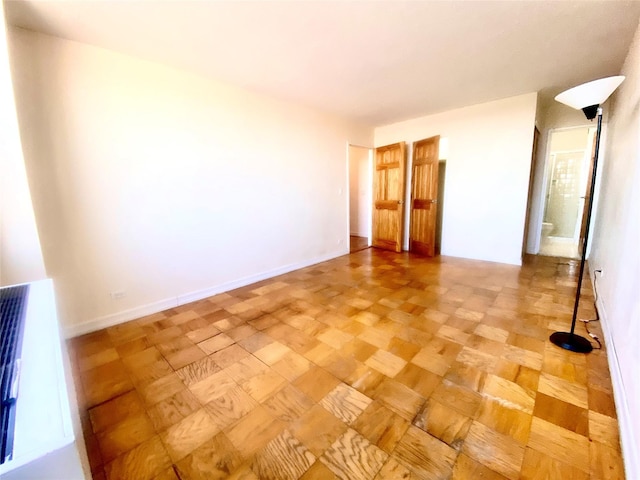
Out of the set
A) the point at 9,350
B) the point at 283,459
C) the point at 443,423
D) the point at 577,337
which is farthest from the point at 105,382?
the point at 577,337

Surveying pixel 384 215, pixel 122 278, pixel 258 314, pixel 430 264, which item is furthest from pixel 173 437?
pixel 384 215

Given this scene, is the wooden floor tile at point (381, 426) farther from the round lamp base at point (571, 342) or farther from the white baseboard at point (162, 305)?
the white baseboard at point (162, 305)

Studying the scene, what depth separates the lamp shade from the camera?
1.56 meters

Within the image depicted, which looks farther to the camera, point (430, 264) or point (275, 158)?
point (430, 264)

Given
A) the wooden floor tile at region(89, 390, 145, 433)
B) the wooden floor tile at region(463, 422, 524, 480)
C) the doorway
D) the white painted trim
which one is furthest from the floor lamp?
the doorway

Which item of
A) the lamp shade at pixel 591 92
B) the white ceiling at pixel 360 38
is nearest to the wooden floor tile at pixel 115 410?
the white ceiling at pixel 360 38

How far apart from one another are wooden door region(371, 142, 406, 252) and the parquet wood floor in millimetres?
2330

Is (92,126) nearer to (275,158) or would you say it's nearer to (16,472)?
(275,158)

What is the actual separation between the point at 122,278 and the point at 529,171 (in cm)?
508

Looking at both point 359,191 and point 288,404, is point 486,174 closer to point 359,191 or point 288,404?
point 359,191

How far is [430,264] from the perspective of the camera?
415 cm

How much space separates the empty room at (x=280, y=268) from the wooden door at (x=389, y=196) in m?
0.93

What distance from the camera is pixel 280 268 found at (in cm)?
384

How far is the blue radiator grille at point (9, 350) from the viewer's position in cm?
56
